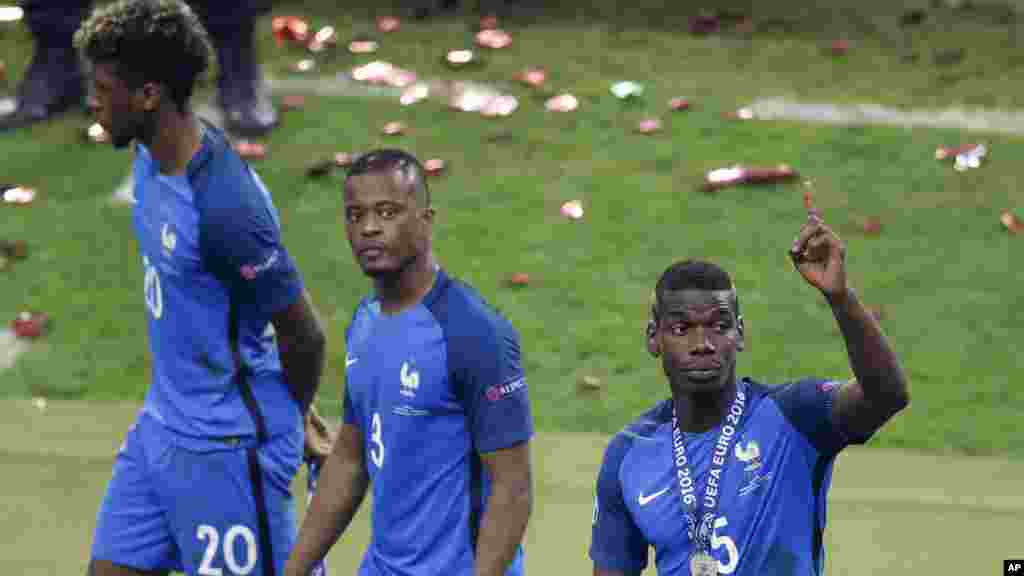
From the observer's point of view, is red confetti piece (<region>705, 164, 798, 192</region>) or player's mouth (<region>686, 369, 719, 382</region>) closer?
player's mouth (<region>686, 369, 719, 382</region>)

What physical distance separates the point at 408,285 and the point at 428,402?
0.32 m

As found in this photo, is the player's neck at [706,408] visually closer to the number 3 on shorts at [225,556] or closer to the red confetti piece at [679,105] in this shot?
the number 3 on shorts at [225,556]

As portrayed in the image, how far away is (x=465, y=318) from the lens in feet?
17.1

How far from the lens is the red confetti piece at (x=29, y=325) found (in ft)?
32.9

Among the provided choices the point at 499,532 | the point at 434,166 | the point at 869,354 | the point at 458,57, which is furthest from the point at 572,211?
the point at 869,354

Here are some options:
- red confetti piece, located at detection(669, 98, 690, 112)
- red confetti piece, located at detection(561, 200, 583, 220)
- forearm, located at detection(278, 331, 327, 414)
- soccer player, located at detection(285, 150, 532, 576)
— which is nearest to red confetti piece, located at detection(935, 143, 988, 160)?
red confetti piece, located at detection(669, 98, 690, 112)

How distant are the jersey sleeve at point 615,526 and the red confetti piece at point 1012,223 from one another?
6.20 m

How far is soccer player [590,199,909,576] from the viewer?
484 cm

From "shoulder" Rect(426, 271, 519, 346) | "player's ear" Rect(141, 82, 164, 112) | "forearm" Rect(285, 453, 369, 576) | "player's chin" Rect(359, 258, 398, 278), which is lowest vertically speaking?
"forearm" Rect(285, 453, 369, 576)

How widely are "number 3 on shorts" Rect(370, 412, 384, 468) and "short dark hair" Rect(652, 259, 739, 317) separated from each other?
799mm

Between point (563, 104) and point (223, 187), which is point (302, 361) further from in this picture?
point (563, 104)

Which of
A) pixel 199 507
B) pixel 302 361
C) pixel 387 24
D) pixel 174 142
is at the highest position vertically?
pixel 174 142

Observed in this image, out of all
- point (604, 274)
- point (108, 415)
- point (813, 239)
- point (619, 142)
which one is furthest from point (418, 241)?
point (619, 142)

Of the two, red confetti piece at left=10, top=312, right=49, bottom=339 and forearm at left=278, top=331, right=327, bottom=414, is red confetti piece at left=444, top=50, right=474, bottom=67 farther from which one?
forearm at left=278, top=331, right=327, bottom=414
